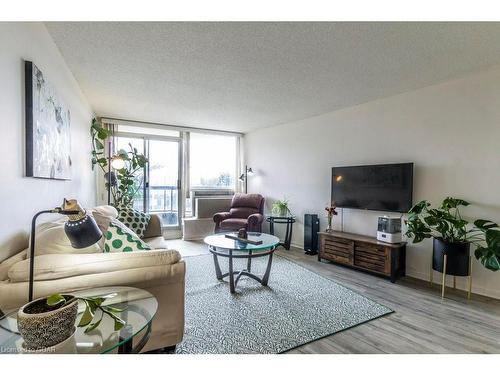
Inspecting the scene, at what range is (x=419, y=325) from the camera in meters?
2.10

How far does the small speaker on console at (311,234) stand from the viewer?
4.29 m

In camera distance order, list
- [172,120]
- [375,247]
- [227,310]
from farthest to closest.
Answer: [172,120] → [375,247] → [227,310]

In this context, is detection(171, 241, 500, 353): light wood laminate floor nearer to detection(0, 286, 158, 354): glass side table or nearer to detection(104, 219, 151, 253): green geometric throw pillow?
detection(0, 286, 158, 354): glass side table

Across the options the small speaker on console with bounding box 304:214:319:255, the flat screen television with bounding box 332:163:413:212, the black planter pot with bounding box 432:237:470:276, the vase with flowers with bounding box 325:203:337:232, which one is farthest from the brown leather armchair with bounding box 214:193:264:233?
the black planter pot with bounding box 432:237:470:276

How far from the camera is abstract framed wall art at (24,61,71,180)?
5.28 ft

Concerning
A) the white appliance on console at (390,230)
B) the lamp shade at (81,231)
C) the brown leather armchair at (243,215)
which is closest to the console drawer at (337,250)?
the white appliance on console at (390,230)

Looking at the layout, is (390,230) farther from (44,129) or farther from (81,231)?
(44,129)

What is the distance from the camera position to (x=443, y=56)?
92.9 inches

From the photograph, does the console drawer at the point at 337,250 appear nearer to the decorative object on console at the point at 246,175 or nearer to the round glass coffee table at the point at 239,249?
the round glass coffee table at the point at 239,249

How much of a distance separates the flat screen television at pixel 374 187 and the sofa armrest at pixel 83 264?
287cm
